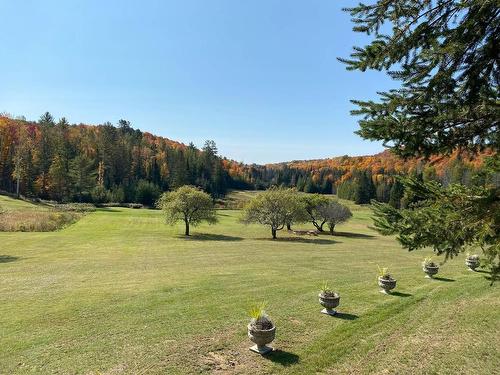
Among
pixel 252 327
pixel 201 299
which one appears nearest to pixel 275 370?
pixel 252 327

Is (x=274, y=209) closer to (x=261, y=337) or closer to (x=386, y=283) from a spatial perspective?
(x=386, y=283)

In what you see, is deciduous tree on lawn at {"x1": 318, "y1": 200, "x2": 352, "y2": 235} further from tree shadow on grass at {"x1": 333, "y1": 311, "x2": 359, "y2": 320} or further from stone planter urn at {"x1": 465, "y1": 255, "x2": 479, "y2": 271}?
tree shadow on grass at {"x1": 333, "y1": 311, "x2": 359, "y2": 320}

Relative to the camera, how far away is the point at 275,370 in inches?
367

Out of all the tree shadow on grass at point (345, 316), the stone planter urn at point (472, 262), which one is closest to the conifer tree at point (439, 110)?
the tree shadow on grass at point (345, 316)

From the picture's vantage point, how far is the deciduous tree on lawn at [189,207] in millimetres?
47000

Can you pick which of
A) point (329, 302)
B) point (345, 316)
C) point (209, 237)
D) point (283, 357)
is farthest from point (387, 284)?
point (209, 237)

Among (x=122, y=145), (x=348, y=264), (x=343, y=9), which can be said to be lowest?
(x=348, y=264)

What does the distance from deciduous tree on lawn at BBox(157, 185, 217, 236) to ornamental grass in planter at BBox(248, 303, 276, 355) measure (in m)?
37.3

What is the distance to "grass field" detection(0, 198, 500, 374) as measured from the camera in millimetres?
9641

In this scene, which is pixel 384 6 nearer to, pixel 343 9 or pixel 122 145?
pixel 343 9

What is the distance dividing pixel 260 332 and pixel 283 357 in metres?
0.88

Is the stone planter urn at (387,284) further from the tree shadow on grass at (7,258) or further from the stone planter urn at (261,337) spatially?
the tree shadow on grass at (7,258)

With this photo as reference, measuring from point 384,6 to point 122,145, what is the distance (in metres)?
114

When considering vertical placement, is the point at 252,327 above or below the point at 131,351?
above
